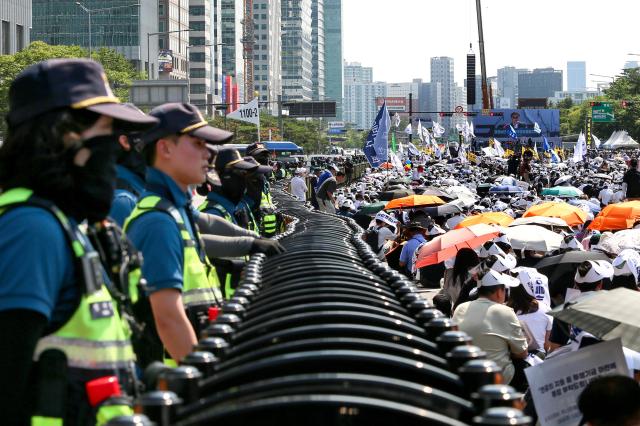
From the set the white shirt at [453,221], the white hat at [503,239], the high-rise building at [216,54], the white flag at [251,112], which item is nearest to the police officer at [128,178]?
the white hat at [503,239]

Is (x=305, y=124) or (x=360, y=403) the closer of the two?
(x=360, y=403)

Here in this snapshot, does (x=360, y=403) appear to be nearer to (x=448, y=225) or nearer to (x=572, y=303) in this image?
(x=572, y=303)

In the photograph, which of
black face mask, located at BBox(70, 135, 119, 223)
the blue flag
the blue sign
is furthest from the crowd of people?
the blue sign

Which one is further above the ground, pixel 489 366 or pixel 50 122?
pixel 50 122

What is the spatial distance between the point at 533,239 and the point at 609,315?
7.48m

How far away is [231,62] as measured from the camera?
644 ft

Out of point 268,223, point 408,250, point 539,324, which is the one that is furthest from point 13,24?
point 539,324

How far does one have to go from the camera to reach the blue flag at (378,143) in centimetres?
2892

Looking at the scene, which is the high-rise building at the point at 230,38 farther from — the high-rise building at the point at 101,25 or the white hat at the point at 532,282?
the white hat at the point at 532,282

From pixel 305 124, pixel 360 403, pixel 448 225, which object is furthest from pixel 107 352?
pixel 305 124

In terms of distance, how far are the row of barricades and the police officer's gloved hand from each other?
954 mm

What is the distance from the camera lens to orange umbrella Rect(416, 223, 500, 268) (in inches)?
563

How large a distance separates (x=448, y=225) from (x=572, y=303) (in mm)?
13370

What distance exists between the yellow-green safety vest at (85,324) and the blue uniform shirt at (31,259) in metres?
0.04
